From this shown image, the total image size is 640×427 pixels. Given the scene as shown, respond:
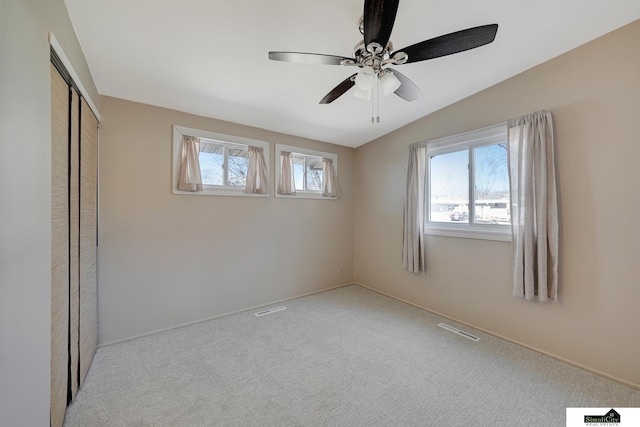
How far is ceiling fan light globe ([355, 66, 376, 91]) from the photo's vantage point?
1594mm

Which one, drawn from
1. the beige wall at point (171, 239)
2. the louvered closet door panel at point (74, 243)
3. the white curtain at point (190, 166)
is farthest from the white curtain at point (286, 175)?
the louvered closet door panel at point (74, 243)

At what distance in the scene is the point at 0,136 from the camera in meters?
0.84

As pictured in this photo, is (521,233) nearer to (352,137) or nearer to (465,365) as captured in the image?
(465,365)

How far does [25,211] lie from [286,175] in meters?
2.74

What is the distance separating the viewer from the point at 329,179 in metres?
4.07

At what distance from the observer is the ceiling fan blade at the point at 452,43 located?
1.34 meters

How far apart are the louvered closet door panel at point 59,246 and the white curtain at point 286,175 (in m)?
2.26

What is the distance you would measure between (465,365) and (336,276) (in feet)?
7.75

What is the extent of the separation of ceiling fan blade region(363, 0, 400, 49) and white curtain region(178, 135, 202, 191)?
7.52 feet

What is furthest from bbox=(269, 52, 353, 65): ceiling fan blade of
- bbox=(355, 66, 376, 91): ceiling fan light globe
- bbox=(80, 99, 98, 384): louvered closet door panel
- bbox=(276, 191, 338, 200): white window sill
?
bbox=(276, 191, 338, 200): white window sill
